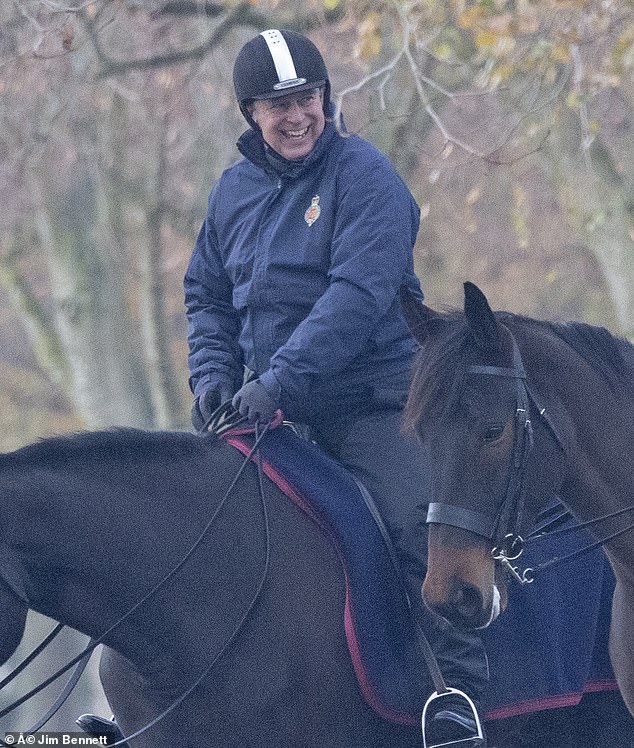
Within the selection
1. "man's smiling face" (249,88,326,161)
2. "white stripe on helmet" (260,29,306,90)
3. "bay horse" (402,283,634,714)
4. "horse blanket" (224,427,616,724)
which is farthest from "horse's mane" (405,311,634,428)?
"white stripe on helmet" (260,29,306,90)

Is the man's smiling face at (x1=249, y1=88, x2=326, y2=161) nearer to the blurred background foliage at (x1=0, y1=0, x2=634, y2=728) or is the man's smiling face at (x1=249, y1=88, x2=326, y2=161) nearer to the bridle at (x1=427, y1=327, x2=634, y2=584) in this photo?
the bridle at (x1=427, y1=327, x2=634, y2=584)

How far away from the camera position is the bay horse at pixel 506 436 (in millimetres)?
4047

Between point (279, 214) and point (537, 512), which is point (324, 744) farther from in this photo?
point (279, 214)

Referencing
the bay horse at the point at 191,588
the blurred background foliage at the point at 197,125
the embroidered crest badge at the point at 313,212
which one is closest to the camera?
the bay horse at the point at 191,588

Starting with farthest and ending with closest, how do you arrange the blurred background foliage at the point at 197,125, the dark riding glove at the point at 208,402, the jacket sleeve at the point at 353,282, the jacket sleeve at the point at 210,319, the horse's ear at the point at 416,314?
the blurred background foliage at the point at 197,125
the jacket sleeve at the point at 210,319
the dark riding glove at the point at 208,402
the jacket sleeve at the point at 353,282
the horse's ear at the point at 416,314

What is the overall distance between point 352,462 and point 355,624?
1.99ft

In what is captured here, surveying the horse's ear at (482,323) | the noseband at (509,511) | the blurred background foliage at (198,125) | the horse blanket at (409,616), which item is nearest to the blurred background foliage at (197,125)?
the blurred background foliage at (198,125)

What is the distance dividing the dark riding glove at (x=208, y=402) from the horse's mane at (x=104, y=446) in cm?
36

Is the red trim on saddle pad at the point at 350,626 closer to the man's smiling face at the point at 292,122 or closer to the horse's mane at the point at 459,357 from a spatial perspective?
the horse's mane at the point at 459,357

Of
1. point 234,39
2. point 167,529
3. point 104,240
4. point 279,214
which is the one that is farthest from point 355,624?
point 104,240

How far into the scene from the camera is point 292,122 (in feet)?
16.0

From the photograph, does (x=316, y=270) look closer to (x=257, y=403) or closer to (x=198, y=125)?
(x=257, y=403)

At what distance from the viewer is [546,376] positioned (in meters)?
4.27

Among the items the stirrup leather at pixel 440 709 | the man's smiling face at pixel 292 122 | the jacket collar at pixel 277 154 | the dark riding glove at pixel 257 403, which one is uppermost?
the man's smiling face at pixel 292 122
